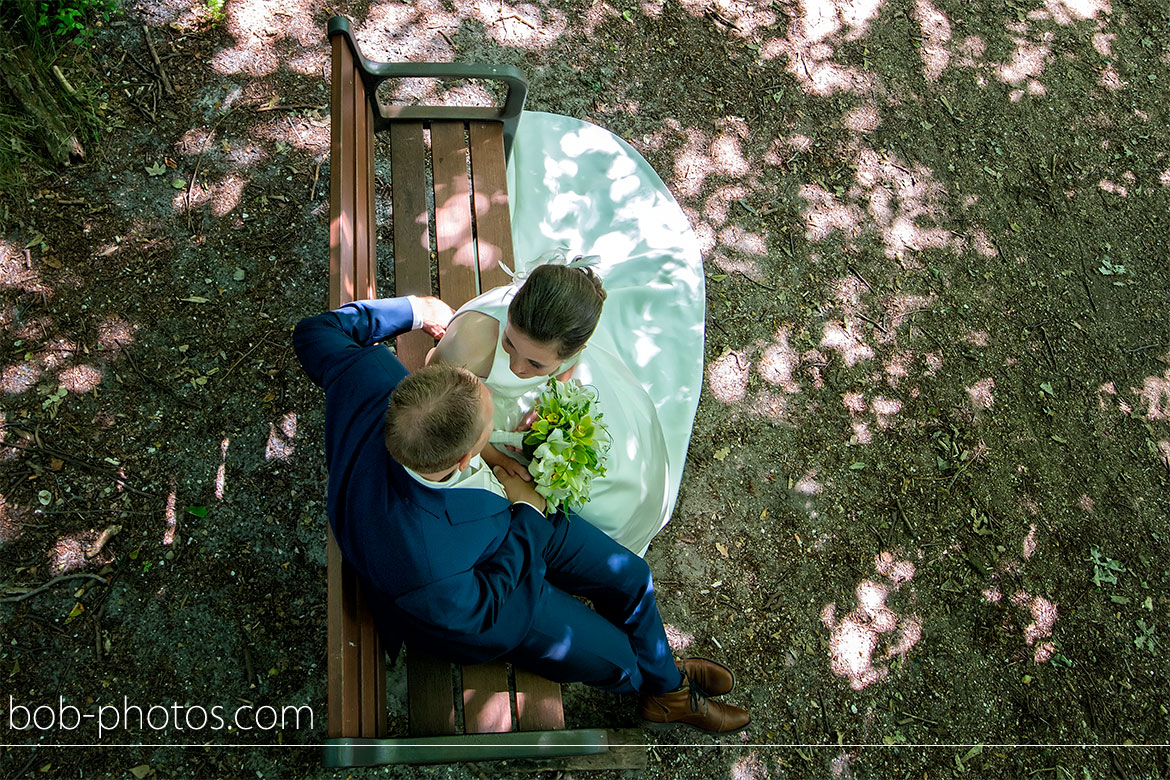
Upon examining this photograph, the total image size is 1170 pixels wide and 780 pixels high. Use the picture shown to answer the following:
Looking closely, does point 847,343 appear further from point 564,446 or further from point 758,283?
point 564,446

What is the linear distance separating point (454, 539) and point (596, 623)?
960 mm

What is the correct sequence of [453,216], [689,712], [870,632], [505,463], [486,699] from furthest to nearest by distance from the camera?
[870,632] < [453,216] < [689,712] < [505,463] < [486,699]

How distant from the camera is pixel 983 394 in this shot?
4.86 metres

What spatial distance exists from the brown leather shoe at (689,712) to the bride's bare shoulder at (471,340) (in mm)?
1820

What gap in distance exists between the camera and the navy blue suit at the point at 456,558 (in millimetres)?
2387

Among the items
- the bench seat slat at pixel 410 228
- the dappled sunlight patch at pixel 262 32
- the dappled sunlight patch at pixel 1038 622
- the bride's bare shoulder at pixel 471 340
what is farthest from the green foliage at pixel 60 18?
the dappled sunlight patch at pixel 1038 622

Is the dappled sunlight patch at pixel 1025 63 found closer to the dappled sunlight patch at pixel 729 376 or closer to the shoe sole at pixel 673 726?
the dappled sunlight patch at pixel 729 376

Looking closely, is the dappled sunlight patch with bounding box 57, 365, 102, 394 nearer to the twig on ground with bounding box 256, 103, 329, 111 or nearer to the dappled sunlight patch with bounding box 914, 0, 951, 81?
the twig on ground with bounding box 256, 103, 329, 111

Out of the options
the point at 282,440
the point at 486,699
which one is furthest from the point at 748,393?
the point at 282,440

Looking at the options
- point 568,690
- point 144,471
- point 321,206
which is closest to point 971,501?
point 568,690

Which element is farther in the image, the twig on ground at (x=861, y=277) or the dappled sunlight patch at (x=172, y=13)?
the twig on ground at (x=861, y=277)

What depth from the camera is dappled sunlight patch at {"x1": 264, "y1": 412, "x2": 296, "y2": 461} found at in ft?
13.0

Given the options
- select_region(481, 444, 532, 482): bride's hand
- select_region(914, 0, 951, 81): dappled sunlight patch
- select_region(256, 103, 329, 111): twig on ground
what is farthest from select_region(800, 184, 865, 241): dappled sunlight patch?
select_region(256, 103, 329, 111): twig on ground

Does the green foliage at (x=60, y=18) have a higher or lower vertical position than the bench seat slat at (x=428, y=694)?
higher
